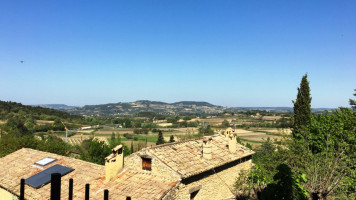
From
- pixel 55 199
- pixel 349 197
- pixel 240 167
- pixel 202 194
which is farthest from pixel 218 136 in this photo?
pixel 55 199

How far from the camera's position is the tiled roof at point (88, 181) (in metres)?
11.2

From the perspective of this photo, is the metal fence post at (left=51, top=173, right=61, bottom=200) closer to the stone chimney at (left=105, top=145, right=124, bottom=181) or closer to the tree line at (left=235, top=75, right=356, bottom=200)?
the tree line at (left=235, top=75, right=356, bottom=200)

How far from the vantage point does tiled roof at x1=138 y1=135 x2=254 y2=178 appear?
41.1ft

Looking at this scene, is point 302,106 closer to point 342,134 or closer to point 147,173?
point 342,134

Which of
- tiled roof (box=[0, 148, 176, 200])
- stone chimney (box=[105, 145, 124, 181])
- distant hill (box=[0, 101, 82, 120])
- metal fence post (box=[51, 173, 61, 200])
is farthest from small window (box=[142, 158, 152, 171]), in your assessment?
distant hill (box=[0, 101, 82, 120])

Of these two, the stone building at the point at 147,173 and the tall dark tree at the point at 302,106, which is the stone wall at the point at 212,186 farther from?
the tall dark tree at the point at 302,106

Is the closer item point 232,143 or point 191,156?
point 191,156

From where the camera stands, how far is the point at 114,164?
42.8ft

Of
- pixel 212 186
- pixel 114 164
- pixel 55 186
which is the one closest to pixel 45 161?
pixel 114 164

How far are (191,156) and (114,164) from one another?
475 centimetres

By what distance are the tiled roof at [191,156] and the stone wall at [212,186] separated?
605 millimetres

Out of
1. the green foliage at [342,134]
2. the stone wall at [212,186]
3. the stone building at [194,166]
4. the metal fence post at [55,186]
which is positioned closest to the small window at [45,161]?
the stone building at [194,166]

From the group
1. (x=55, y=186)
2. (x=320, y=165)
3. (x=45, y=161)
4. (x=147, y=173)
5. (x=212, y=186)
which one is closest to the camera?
(x=55, y=186)

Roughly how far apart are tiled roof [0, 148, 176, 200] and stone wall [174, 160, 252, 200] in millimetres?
992
